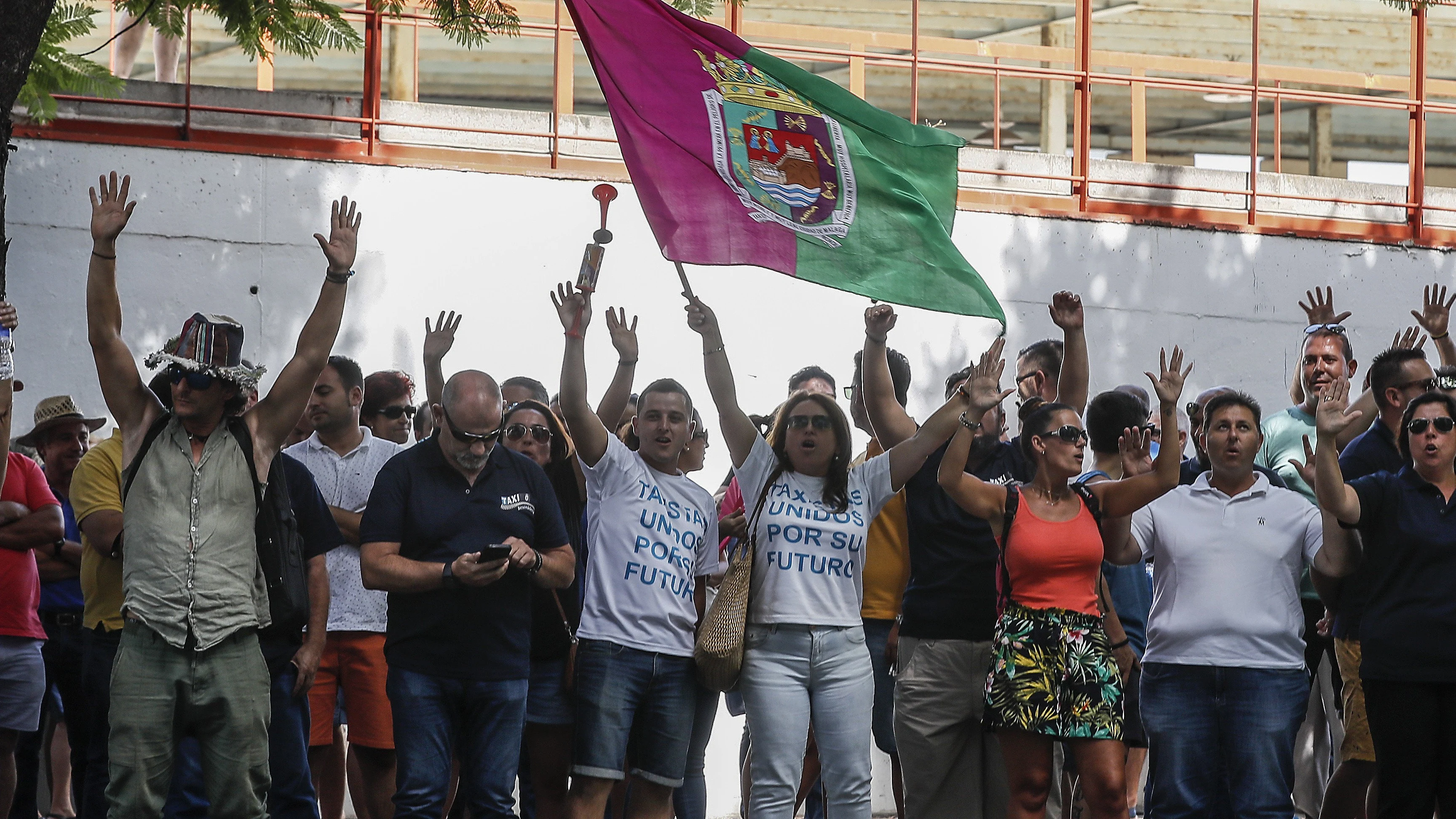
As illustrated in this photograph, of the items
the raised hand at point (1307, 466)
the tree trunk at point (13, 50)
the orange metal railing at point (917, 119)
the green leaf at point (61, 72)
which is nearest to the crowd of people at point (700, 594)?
the raised hand at point (1307, 466)

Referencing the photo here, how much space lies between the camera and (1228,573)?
21.8 ft

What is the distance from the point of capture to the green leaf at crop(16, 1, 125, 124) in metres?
7.73

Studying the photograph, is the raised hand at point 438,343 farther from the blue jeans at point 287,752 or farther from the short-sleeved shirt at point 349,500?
the blue jeans at point 287,752

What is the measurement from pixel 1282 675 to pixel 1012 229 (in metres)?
4.56

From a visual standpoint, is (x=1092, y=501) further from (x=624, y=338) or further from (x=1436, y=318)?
(x=1436, y=318)

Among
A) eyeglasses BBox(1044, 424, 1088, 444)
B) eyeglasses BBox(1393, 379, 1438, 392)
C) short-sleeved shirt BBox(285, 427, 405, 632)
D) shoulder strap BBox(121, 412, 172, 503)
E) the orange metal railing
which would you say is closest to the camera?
shoulder strap BBox(121, 412, 172, 503)

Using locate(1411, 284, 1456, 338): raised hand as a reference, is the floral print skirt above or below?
below

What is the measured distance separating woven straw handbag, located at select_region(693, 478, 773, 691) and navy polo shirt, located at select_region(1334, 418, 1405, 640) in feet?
8.04

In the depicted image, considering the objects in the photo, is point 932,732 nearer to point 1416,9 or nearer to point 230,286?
point 230,286

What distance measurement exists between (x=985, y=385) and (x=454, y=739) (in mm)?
2492

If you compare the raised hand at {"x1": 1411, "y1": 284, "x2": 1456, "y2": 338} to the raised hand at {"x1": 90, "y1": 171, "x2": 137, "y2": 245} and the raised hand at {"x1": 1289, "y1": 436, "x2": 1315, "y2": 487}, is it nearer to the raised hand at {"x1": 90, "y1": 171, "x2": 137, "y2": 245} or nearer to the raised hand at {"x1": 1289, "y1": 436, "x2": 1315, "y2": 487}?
the raised hand at {"x1": 1289, "y1": 436, "x2": 1315, "y2": 487}

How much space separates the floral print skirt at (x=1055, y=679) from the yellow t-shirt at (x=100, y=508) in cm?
340

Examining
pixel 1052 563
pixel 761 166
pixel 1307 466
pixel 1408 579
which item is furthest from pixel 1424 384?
pixel 761 166

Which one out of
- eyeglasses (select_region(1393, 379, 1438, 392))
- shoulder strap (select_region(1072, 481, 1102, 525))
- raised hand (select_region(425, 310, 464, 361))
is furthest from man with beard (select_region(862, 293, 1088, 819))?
raised hand (select_region(425, 310, 464, 361))
